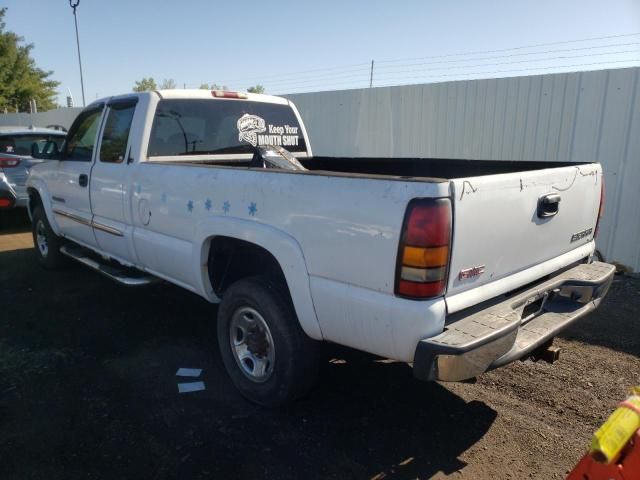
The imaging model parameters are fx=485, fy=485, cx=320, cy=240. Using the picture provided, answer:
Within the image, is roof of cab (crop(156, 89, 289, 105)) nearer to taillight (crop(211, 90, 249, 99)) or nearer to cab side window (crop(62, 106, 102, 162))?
taillight (crop(211, 90, 249, 99))

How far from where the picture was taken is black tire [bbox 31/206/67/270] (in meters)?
5.94

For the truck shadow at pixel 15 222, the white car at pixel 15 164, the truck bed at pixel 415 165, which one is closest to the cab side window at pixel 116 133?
the truck bed at pixel 415 165

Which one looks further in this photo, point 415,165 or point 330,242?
point 415,165

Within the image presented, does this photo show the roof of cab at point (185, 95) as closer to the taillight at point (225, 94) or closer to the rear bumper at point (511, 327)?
the taillight at point (225, 94)

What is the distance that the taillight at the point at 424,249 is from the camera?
2145mm

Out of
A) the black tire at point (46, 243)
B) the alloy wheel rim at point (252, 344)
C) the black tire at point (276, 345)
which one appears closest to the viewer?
the black tire at point (276, 345)

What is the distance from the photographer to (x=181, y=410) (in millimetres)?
3135

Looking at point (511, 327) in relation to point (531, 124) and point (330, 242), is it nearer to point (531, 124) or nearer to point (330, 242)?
point (330, 242)

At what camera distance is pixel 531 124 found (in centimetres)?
663

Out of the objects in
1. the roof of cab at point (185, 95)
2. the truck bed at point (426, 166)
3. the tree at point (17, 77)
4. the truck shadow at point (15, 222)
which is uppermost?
the tree at point (17, 77)

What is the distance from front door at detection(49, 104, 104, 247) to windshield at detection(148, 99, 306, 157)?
1.00 m

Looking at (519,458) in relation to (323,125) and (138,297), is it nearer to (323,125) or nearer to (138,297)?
(138,297)

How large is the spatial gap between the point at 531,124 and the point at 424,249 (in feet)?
17.5

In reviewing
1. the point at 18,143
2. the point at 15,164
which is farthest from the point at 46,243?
the point at 18,143
